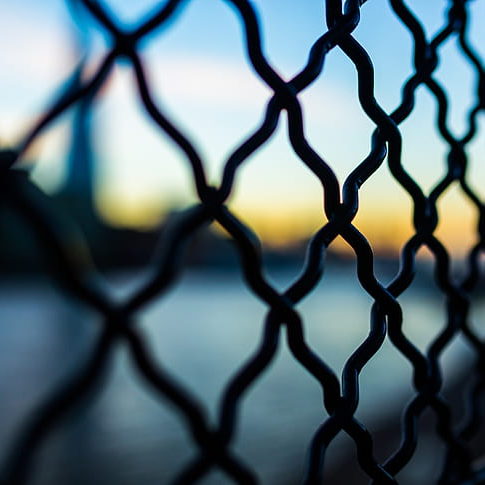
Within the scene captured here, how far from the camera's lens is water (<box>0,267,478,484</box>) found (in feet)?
9.54

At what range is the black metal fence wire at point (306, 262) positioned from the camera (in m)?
0.26

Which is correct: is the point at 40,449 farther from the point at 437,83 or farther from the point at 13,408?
the point at 13,408

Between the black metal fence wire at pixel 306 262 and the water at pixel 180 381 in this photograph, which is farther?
the water at pixel 180 381

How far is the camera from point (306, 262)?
0.44m

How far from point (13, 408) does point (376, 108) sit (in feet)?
13.7

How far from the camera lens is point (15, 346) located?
22.5 ft

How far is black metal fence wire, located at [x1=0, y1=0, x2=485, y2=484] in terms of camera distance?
0.86 feet

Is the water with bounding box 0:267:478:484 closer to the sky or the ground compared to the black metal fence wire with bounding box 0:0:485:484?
closer to the ground

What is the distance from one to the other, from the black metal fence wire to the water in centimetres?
1

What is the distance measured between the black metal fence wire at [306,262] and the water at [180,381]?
0.01 meters

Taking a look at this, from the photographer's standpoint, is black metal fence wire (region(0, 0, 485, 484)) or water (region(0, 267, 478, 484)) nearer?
black metal fence wire (region(0, 0, 485, 484))

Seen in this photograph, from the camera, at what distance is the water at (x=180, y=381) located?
291cm

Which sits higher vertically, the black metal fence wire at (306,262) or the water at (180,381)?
the black metal fence wire at (306,262)

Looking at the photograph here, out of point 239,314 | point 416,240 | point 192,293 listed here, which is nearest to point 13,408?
point 416,240
